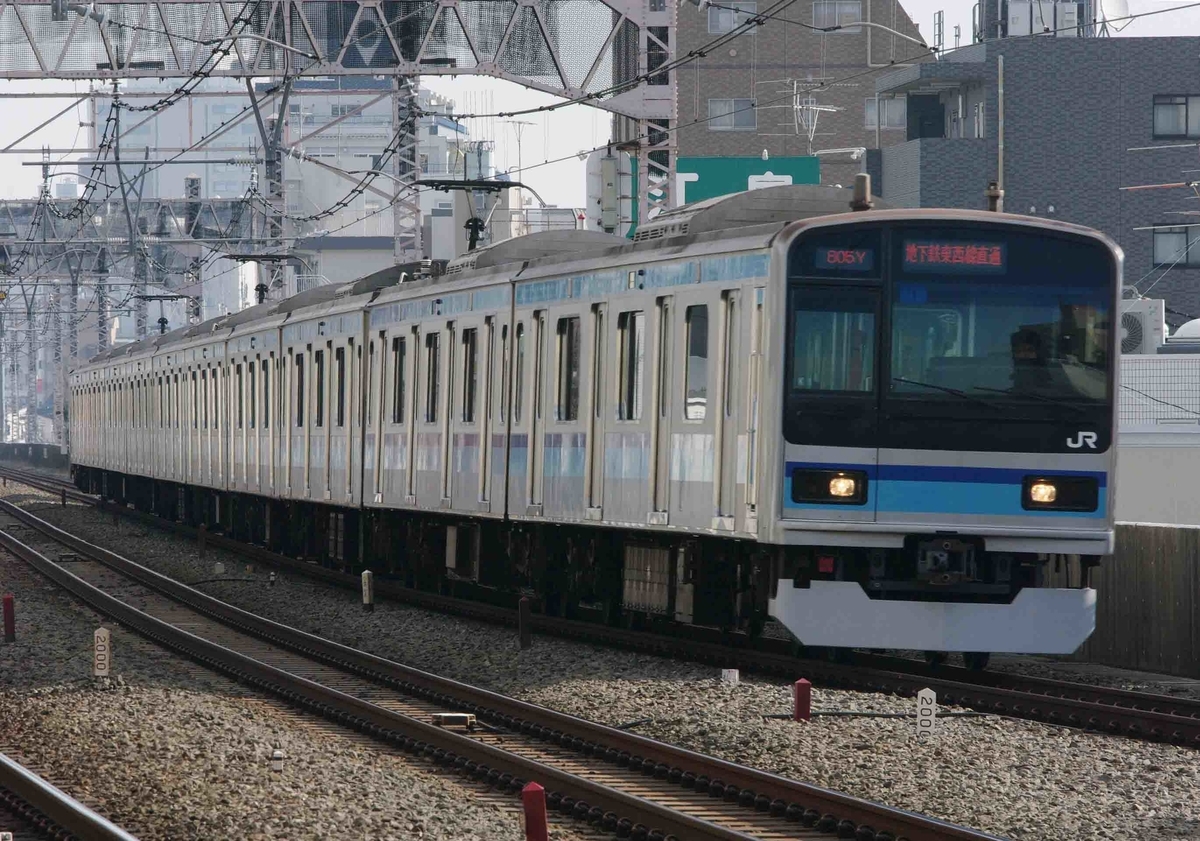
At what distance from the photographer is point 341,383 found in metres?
23.2

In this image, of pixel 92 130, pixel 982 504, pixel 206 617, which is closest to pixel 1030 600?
pixel 982 504

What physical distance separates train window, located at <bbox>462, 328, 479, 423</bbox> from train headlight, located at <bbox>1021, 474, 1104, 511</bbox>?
22.5ft

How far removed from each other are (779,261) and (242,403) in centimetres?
1755

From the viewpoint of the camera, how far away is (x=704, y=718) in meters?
11.4

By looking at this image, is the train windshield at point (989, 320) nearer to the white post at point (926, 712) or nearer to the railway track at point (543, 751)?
the white post at point (926, 712)

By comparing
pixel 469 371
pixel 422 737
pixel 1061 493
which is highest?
pixel 469 371

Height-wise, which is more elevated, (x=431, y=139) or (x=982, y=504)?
(x=431, y=139)

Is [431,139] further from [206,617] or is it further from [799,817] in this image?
[799,817]

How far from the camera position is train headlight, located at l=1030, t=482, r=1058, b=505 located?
12633 millimetres

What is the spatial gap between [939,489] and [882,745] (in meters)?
2.68

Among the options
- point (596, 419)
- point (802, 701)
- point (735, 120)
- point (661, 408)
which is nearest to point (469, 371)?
point (596, 419)

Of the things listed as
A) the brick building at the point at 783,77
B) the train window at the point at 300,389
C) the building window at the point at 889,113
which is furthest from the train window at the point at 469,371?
the building window at the point at 889,113

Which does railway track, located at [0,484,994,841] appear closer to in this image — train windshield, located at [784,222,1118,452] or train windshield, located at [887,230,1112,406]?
train windshield, located at [784,222,1118,452]

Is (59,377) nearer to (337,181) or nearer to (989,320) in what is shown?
(337,181)
